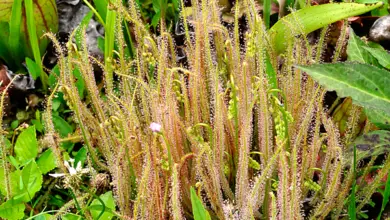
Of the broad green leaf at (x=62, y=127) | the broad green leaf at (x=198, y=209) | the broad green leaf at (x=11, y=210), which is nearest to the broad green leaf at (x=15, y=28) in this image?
the broad green leaf at (x=62, y=127)

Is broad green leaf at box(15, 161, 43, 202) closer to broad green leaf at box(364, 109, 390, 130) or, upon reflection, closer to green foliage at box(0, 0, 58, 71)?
green foliage at box(0, 0, 58, 71)

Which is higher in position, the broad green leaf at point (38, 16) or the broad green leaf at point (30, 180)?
the broad green leaf at point (38, 16)

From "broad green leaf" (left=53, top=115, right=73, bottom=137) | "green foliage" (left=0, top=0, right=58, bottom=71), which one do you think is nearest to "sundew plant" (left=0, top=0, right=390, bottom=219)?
"broad green leaf" (left=53, top=115, right=73, bottom=137)

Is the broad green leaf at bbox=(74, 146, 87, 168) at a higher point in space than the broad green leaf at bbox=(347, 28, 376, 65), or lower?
lower

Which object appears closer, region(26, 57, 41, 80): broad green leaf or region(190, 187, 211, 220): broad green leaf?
region(190, 187, 211, 220): broad green leaf

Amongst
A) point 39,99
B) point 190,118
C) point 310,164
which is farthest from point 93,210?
point 39,99

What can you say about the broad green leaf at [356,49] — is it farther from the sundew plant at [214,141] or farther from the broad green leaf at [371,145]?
the broad green leaf at [371,145]
